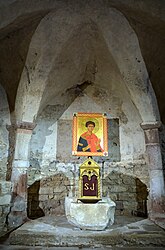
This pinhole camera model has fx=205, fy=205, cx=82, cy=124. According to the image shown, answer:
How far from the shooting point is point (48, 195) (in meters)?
5.89

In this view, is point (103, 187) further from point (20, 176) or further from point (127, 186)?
point (20, 176)

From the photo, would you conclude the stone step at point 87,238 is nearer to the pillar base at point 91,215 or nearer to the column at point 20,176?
the pillar base at point 91,215

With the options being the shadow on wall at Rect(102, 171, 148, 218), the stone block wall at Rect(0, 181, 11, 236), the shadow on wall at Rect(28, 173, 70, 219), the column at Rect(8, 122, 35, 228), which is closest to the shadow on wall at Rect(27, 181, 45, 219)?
the shadow on wall at Rect(28, 173, 70, 219)

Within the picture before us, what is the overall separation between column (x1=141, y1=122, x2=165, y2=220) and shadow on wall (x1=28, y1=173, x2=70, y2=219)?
241 centimetres

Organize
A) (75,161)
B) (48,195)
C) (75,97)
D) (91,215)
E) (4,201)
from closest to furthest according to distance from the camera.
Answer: (91,215) < (4,201) < (48,195) < (75,161) < (75,97)

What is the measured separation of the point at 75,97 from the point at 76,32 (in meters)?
2.40

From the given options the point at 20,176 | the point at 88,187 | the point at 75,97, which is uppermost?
the point at 75,97

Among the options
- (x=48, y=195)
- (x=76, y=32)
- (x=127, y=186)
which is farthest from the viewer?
(x=127, y=186)

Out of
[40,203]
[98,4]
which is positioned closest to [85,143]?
[40,203]

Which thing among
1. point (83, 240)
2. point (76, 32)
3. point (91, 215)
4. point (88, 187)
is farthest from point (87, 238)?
point (76, 32)

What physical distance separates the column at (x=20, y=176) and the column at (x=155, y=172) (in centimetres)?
294

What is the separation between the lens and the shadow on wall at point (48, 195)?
18.7ft

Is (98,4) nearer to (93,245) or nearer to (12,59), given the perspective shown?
(12,59)

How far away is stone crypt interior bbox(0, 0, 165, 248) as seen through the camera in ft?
14.0
